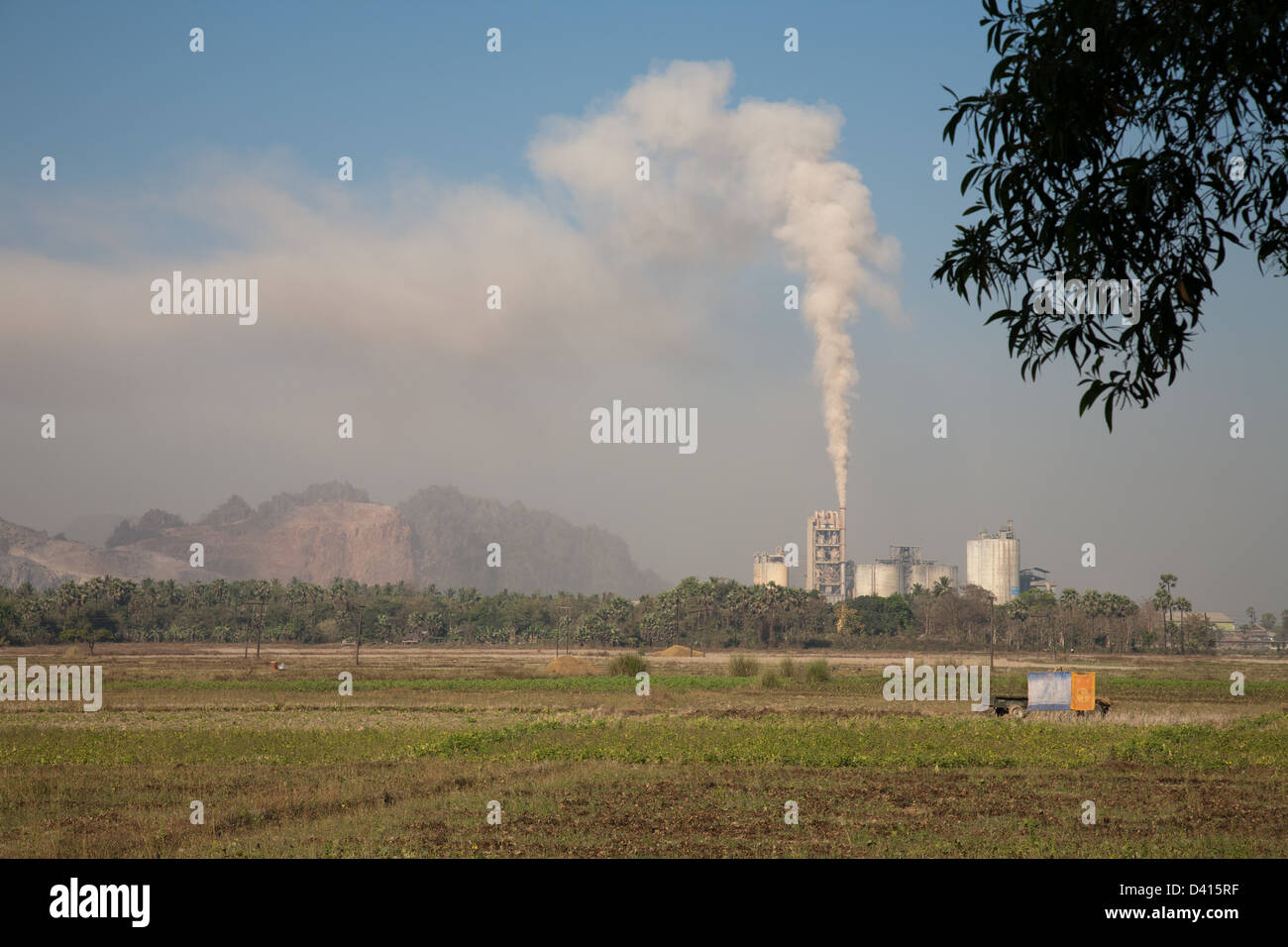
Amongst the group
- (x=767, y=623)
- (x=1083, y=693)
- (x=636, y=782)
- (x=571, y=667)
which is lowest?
(x=767, y=623)

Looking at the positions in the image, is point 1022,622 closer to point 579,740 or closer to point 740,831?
point 579,740

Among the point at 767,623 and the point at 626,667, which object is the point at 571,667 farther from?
the point at 767,623

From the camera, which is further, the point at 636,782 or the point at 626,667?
the point at 626,667

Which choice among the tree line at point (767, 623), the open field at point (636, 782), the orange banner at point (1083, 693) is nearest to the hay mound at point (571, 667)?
the open field at point (636, 782)

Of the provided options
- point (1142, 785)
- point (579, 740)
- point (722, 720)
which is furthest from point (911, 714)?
point (1142, 785)

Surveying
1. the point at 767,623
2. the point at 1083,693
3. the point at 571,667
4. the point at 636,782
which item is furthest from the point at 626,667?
the point at 767,623

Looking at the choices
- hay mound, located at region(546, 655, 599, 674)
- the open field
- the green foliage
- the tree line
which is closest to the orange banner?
the open field
